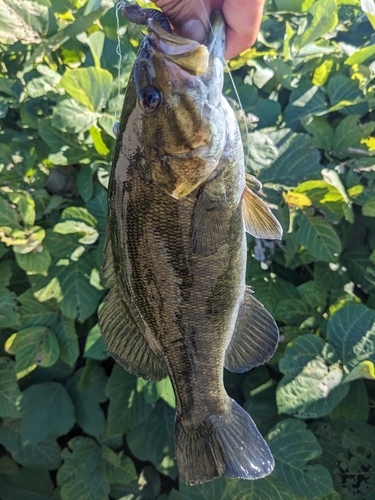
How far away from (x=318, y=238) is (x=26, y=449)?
157 cm

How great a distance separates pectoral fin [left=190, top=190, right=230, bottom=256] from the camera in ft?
2.96

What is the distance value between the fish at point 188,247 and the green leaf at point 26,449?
3.41ft

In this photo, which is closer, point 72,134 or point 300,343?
point 300,343

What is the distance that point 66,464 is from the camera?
1763 mm

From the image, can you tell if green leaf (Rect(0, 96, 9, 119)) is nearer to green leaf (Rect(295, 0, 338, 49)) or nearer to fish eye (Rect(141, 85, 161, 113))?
fish eye (Rect(141, 85, 161, 113))

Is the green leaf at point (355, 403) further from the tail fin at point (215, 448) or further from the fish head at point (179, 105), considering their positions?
the fish head at point (179, 105)

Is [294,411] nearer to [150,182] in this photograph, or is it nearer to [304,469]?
[304,469]

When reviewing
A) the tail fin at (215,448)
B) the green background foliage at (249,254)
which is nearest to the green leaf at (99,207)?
the green background foliage at (249,254)

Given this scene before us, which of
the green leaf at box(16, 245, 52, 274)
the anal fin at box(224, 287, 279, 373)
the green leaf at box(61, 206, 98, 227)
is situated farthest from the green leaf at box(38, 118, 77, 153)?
the anal fin at box(224, 287, 279, 373)

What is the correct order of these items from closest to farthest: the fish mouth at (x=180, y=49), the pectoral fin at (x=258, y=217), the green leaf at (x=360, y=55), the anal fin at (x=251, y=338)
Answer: the fish mouth at (x=180, y=49)
the pectoral fin at (x=258, y=217)
the anal fin at (x=251, y=338)
the green leaf at (x=360, y=55)

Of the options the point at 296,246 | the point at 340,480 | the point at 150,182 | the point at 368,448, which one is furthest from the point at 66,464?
the point at 150,182

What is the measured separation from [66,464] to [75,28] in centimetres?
178

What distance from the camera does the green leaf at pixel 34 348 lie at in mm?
1631

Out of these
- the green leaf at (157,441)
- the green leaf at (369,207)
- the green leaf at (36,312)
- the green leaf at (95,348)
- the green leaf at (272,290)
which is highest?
the green leaf at (369,207)
